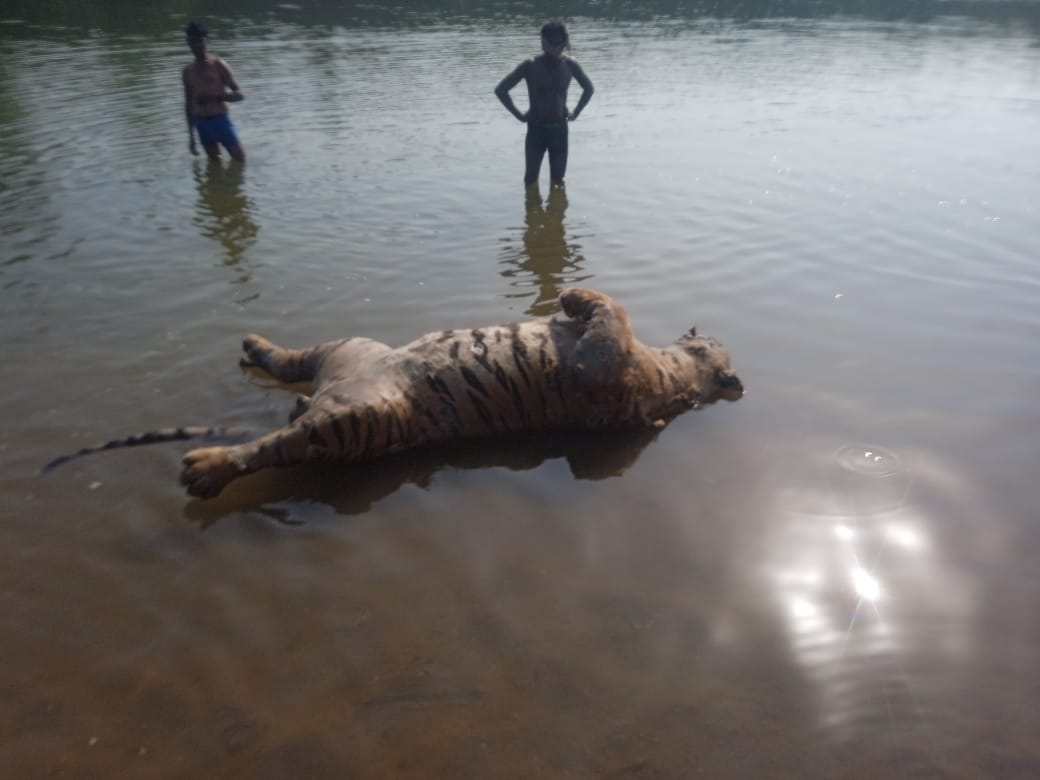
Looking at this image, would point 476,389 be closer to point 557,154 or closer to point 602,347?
point 602,347

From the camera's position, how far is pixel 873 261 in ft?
27.1

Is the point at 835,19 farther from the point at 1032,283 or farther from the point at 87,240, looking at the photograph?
the point at 87,240

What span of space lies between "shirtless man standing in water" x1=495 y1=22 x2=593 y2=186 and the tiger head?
607 cm

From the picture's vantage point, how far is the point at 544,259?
8.38 meters

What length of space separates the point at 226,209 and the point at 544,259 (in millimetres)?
4496

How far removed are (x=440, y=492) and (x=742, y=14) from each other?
143 feet

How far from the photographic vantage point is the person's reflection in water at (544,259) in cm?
747

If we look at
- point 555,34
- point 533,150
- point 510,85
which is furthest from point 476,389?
point 510,85

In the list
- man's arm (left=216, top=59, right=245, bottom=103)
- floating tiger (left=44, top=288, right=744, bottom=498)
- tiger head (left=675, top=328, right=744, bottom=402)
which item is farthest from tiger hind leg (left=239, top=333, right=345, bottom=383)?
man's arm (left=216, top=59, right=245, bottom=103)

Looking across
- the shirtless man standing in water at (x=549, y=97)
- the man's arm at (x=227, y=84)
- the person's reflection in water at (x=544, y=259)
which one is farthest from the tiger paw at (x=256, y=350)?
the man's arm at (x=227, y=84)

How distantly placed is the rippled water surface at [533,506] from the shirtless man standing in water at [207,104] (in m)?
0.70

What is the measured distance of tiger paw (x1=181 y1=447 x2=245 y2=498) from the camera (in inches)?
162

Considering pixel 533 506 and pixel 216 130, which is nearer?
pixel 533 506

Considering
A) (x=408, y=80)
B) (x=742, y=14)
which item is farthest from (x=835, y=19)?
(x=408, y=80)
